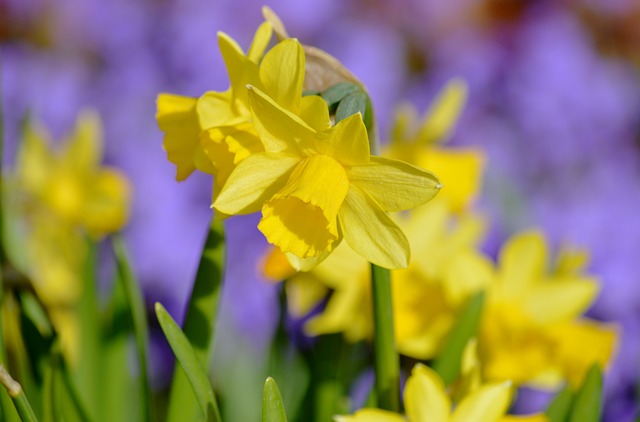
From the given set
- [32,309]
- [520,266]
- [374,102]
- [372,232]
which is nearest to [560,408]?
[520,266]

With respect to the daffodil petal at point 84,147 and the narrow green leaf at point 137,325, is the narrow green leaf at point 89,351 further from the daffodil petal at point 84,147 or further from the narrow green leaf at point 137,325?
the daffodil petal at point 84,147

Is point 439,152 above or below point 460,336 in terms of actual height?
above

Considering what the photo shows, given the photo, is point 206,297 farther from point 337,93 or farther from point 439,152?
point 439,152

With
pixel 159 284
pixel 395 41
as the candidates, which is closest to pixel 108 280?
pixel 159 284

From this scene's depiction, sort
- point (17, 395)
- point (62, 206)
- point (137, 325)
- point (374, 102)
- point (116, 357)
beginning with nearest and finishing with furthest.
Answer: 1. point (17, 395)
2. point (137, 325)
3. point (116, 357)
4. point (62, 206)
5. point (374, 102)

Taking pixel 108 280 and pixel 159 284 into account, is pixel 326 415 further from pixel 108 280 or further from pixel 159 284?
pixel 108 280
